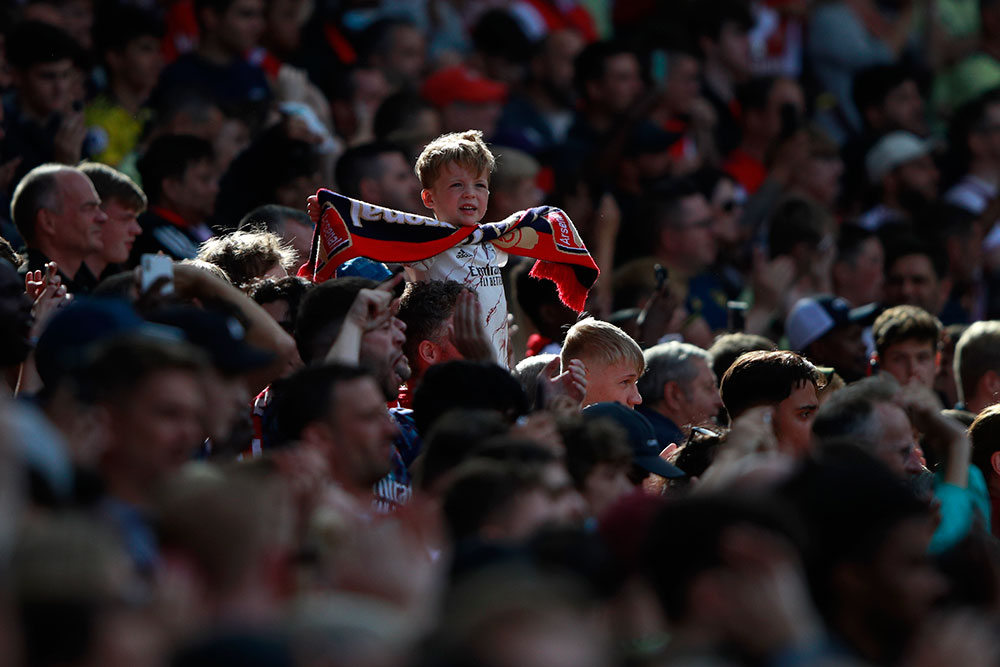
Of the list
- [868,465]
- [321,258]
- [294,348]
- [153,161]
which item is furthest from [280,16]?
[868,465]

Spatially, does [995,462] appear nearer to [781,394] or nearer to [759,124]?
[781,394]

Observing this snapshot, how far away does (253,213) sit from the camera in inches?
307

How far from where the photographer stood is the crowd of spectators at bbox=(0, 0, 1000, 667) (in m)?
3.56

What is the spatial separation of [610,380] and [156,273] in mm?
1991

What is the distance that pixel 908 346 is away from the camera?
8.13 meters

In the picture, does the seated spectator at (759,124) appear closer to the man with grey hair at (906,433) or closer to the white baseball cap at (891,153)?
the white baseball cap at (891,153)

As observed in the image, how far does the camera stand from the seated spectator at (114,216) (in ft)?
24.1

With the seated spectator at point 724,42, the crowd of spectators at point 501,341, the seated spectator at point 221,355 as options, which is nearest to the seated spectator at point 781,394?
the crowd of spectators at point 501,341

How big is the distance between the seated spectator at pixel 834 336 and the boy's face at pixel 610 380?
2382 mm

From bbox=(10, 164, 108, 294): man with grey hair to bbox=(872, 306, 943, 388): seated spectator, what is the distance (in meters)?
3.83

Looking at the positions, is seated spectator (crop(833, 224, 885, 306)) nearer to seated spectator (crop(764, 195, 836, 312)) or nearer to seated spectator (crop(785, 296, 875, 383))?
seated spectator (crop(764, 195, 836, 312))

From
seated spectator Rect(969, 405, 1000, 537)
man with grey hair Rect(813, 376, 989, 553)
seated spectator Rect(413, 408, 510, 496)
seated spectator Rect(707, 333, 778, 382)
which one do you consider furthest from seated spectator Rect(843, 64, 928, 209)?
seated spectator Rect(413, 408, 510, 496)

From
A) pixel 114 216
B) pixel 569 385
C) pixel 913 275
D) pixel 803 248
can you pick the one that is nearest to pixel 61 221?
pixel 114 216

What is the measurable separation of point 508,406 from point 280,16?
6.12 metres
